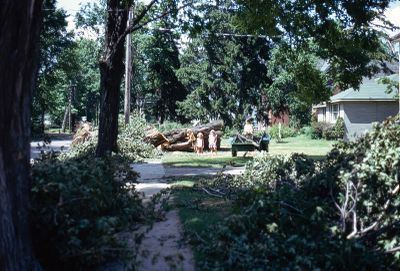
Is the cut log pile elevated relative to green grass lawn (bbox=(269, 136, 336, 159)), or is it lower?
elevated

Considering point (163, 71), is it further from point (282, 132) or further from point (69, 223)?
point (69, 223)

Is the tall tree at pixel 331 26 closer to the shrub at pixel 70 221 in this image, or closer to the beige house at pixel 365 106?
the shrub at pixel 70 221

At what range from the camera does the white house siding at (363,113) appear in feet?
120

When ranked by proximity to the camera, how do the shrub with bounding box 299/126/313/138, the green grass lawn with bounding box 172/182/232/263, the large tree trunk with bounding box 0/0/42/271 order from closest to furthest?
the large tree trunk with bounding box 0/0/42/271 → the green grass lawn with bounding box 172/182/232/263 → the shrub with bounding box 299/126/313/138

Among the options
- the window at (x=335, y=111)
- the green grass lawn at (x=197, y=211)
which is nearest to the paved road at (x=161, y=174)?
the green grass lawn at (x=197, y=211)

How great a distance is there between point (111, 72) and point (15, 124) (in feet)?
32.6

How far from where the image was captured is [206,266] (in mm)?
4930

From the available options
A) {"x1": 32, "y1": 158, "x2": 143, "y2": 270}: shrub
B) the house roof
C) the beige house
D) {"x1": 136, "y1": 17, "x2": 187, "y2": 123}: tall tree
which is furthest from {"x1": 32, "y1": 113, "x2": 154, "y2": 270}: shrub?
{"x1": 136, "y1": 17, "x2": 187, "y2": 123}: tall tree

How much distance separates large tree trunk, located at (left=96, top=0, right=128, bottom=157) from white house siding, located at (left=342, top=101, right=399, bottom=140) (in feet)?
84.0

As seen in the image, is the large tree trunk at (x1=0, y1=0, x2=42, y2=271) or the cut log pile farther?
the cut log pile

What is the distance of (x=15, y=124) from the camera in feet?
14.4

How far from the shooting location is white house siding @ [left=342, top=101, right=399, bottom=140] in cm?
3644

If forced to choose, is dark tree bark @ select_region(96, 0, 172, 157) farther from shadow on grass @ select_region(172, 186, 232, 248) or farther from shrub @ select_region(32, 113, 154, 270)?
shrub @ select_region(32, 113, 154, 270)

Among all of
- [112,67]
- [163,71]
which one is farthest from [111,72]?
[163,71]
